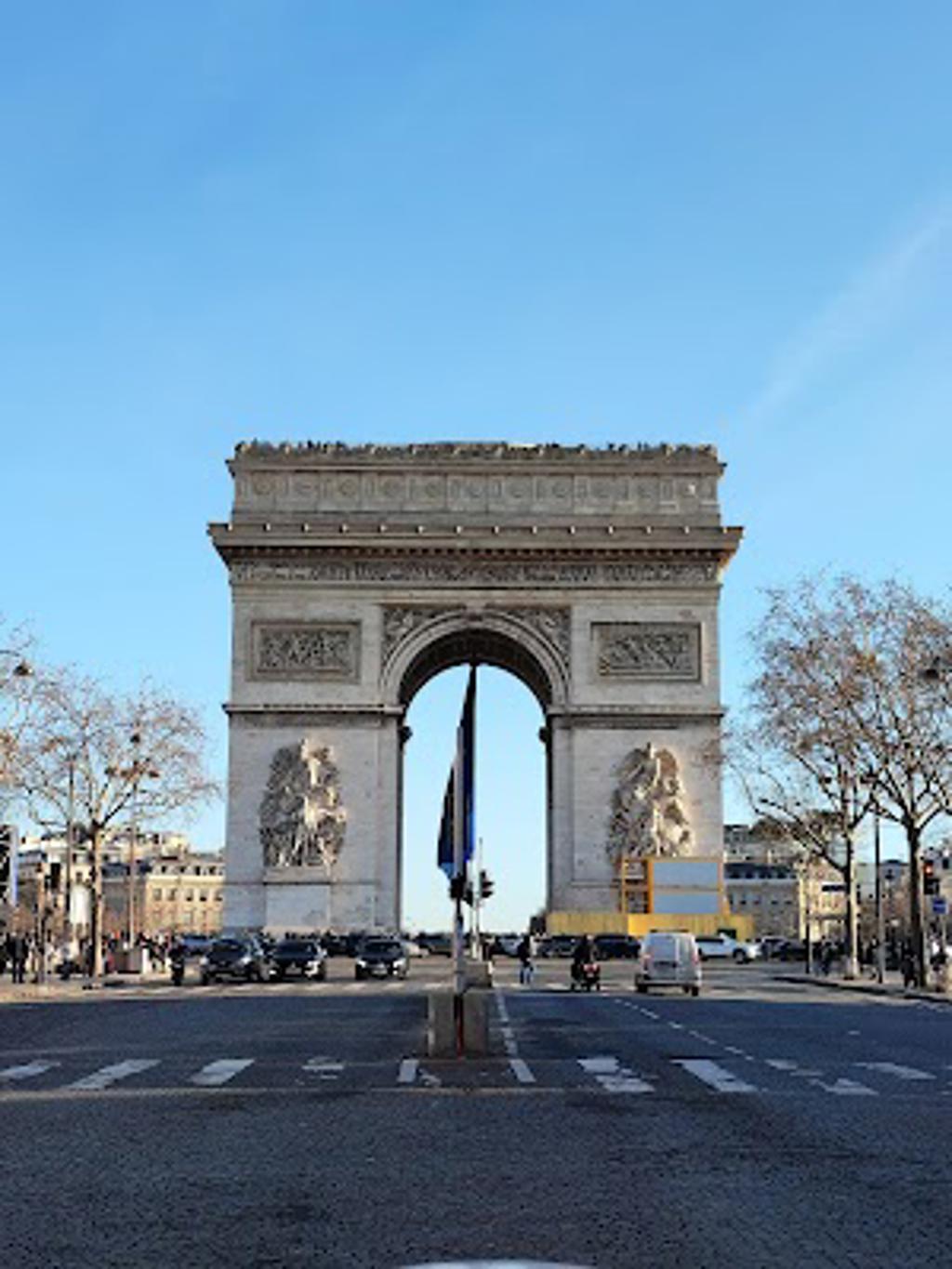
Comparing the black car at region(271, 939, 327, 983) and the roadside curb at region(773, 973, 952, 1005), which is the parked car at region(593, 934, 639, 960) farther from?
the black car at region(271, 939, 327, 983)

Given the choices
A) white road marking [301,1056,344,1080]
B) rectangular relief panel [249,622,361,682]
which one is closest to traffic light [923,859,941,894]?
rectangular relief panel [249,622,361,682]

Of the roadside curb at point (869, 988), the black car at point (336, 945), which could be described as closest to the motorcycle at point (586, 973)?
the roadside curb at point (869, 988)

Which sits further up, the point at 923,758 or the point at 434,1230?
the point at 923,758

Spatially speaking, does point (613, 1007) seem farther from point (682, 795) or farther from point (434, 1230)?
point (682, 795)

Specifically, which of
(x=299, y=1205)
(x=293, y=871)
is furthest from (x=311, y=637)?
(x=299, y=1205)

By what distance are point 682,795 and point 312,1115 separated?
54.3 m

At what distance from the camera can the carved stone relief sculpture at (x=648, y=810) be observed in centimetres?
6581

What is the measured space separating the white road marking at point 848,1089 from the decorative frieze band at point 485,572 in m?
52.1

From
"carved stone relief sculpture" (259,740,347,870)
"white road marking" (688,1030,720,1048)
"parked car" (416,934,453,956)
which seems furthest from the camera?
"parked car" (416,934,453,956)

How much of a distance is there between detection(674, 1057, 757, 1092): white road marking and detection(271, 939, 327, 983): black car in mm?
32721

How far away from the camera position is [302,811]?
215 feet

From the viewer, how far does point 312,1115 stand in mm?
13148

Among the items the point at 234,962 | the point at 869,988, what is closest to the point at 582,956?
the point at 869,988

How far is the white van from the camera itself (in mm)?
41125
